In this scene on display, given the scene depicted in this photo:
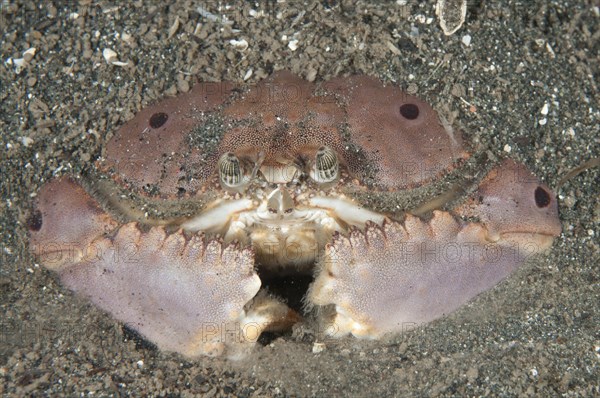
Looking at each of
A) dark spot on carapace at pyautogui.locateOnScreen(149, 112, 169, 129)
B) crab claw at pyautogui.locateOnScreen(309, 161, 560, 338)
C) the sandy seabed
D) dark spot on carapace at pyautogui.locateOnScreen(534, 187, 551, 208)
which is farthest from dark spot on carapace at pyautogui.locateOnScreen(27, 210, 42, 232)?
dark spot on carapace at pyautogui.locateOnScreen(534, 187, 551, 208)

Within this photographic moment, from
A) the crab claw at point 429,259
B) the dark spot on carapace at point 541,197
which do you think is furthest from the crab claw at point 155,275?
the dark spot on carapace at point 541,197

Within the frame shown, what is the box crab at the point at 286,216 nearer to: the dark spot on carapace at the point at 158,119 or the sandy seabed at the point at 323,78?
the dark spot on carapace at the point at 158,119

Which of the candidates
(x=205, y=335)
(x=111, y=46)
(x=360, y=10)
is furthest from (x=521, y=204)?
(x=111, y=46)

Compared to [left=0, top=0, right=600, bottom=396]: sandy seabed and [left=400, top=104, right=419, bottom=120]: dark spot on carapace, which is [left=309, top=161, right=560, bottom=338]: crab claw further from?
[left=400, top=104, right=419, bottom=120]: dark spot on carapace

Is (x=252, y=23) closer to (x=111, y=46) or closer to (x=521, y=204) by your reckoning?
(x=111, y=46)

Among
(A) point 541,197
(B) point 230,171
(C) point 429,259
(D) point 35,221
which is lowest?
(D) point 35,221

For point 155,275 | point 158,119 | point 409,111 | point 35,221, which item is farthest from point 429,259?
point 35,221

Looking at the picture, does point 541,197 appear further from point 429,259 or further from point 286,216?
point 286,216
